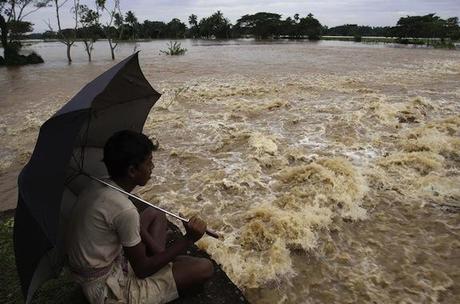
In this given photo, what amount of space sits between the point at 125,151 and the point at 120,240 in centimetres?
45

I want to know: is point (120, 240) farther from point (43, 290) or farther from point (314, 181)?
point (314, 181)

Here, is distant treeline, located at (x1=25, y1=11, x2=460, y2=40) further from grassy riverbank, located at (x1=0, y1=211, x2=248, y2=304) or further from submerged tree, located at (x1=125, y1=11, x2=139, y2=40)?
grassy riverbank, located at (x1=0, y1=211, x2=248, y2=304)

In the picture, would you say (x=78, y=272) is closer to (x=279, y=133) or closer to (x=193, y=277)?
(x=193, y=277)

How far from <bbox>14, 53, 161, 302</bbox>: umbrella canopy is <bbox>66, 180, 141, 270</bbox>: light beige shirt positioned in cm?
10

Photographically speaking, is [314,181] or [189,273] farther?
[314,181]

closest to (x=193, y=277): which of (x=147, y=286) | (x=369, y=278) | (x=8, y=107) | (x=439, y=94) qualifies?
(x=147, y=286)

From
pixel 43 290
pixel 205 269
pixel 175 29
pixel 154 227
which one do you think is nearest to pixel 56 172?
pixel 154 227

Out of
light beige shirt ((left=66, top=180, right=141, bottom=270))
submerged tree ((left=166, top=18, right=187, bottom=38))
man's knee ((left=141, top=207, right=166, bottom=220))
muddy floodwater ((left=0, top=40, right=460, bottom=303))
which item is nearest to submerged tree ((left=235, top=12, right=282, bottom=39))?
submerged tree ((left=166, top=18, right=187, bottom=38))

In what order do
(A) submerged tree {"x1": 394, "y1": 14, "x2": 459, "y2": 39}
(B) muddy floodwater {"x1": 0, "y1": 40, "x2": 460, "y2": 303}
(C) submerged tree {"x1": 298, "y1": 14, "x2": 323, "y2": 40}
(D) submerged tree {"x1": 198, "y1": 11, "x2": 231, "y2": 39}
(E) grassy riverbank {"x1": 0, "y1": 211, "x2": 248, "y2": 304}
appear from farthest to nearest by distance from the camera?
(D) submerged tree {"x1": 198, "y1": 11, "x2": 231, "y2": 39}, (C) submerged tree {"x1": 298, "y1": 14, "x2": 323, "y2": 40}, (A) submerged tree {"x1": 394, "y1": 14, "x2": 459, "y2": 39}, (B) muddy floodwater {"x1": 0, "y1": 40, "x2": 460, "y2": 303}, (E) grassy riverbank {"x1": 0, "y1": 211, "x2": 248, "y2": 304}

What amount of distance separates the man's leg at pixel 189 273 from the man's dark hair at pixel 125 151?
0.73 m

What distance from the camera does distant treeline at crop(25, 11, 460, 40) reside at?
40875 millimetres

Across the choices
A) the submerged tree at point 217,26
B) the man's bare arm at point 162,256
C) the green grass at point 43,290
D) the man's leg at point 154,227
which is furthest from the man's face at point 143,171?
the submerged tree at point 217,26

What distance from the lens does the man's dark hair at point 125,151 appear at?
6.15ft

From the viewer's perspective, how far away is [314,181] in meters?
5.14
